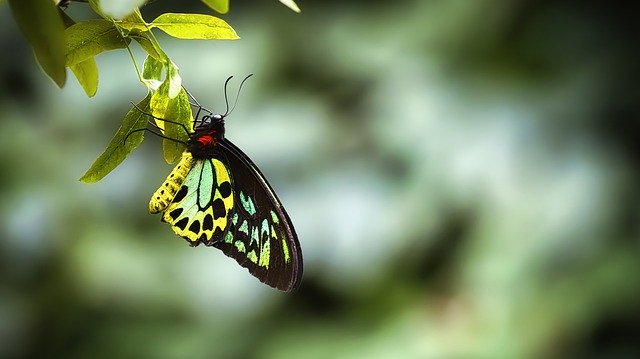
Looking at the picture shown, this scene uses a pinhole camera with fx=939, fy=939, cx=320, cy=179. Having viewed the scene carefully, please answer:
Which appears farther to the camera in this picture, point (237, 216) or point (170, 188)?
point (237, 216)

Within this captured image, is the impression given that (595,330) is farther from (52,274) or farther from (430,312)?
(52,274)

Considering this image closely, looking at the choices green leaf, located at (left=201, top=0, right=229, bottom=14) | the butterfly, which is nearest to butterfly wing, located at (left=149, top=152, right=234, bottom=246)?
the butterfly

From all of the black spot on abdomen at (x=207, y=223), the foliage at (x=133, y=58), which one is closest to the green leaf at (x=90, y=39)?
the foliage at (x=133, y=58)

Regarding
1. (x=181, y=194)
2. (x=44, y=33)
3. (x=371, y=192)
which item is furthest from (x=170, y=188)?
(x=371, y=192)

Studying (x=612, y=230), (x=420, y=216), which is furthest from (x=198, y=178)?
(x=612, y=230)

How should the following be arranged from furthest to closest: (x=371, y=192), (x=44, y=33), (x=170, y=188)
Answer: (x=371, y=192) < (x=170, y=188) < (x=44, y=33)

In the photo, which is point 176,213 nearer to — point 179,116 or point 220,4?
point 179,116

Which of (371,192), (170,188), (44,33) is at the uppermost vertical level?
(371,192)
